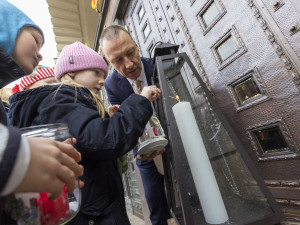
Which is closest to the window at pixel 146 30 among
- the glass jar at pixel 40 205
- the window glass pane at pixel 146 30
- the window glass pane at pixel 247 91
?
the window glass pane at pixel 146 30

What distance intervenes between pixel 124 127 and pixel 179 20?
95cm

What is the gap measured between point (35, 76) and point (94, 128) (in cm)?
96

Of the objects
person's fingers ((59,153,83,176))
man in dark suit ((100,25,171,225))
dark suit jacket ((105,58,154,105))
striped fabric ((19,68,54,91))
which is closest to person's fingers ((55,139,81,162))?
person's fingers ((59,153,83,176))

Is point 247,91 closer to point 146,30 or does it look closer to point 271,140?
point 271,140

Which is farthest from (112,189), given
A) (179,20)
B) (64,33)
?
(64,33)

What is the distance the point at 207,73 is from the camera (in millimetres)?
991

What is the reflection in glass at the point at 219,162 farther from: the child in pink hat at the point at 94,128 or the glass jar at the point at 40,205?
the glass jar at the point at 40,205

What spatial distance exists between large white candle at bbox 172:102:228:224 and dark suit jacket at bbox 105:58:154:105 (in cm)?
61

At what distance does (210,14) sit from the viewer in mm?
948

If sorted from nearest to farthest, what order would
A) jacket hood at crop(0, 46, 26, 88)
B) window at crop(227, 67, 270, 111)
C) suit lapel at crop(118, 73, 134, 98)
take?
jacket hood at crop(0, 46, 26, 88)
window at crop(227, 67, 270, 111)
suit lapel at crop(118, 73, 134, 98)

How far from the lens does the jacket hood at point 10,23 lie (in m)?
0.50

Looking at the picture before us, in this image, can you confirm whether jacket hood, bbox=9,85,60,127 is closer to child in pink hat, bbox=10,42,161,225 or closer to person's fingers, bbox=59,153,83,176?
child in pink hat, bbox=10,42,161,225

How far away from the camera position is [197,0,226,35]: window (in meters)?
0.88

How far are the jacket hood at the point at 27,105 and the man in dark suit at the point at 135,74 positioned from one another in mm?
620
